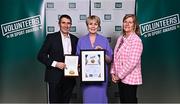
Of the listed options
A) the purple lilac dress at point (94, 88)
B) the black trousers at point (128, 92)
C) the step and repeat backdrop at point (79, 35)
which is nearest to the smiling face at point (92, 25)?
the purple lilac dress at point (94, 88)

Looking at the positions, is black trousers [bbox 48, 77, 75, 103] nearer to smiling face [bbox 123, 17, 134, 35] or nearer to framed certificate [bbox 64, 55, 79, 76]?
framed certificate [bbox 64, 55, 79, 76]

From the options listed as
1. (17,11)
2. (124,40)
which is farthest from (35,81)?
(124,40)

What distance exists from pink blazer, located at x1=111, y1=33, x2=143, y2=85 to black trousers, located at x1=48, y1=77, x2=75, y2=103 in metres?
0.65

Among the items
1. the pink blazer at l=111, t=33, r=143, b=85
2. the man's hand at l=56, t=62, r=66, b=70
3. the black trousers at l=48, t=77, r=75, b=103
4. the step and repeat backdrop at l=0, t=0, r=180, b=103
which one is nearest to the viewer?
the pink blazer at l=111, t=33, r=143, b=85

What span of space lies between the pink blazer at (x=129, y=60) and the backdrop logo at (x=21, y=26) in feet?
4.61

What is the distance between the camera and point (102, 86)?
3.71 metres

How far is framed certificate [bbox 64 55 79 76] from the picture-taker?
370 cm

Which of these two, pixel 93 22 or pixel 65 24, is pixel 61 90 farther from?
pixel 93 22

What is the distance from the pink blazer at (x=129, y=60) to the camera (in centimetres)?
353

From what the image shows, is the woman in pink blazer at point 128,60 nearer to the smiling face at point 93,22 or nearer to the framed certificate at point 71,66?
the smiling face at point 93,22

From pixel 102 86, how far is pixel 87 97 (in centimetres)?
20

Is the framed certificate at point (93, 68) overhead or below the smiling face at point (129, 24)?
below

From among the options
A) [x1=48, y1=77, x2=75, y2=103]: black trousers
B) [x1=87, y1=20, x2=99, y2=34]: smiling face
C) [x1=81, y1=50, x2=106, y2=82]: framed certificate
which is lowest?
[x1=48, y1=77, x2=75, y2=103]: black trousers

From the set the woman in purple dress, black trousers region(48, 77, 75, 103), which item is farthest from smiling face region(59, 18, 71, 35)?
black trousers region(48, 77, 75, 103)
